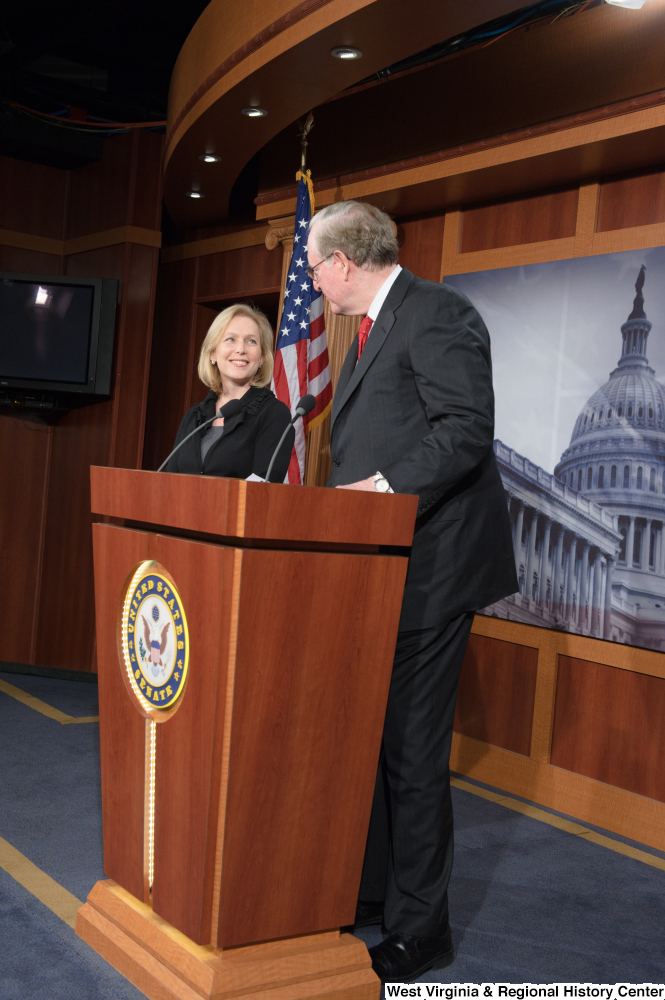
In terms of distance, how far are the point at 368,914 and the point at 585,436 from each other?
1.92 m

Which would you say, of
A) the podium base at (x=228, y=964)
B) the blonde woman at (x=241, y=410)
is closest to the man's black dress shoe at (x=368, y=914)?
the podium base at (x=228, y=964)

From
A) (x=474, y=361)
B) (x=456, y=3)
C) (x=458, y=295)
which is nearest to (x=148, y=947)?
(x=474, y=361)

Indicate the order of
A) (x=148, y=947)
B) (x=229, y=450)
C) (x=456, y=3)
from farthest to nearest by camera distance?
(x=229, y=450) < (x=456, y=3) < (x=148, y=947)

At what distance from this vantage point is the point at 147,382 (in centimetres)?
515

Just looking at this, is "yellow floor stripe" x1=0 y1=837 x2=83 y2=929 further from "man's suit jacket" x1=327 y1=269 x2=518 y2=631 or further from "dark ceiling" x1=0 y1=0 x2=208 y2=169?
"dark ceiling" x1=0 y1=0 x2=208 y2=169

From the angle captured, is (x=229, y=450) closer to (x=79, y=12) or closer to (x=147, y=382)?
(x=147, y=382)

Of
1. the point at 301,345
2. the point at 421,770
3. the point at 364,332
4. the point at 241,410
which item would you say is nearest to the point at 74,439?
the point at 301,345

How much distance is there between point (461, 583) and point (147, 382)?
3609mm

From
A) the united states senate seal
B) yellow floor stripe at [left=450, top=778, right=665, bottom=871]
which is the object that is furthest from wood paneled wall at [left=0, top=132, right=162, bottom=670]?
the united states senate seal

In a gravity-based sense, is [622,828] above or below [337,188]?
below

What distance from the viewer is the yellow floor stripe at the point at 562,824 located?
116 inches

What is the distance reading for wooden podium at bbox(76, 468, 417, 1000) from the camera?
4.97 ft

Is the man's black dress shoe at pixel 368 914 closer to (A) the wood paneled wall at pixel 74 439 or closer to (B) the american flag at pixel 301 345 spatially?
A: (B) the american flag at pixel 301 345

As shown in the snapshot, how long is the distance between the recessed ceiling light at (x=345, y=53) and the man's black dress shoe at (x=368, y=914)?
2552 millimetres
